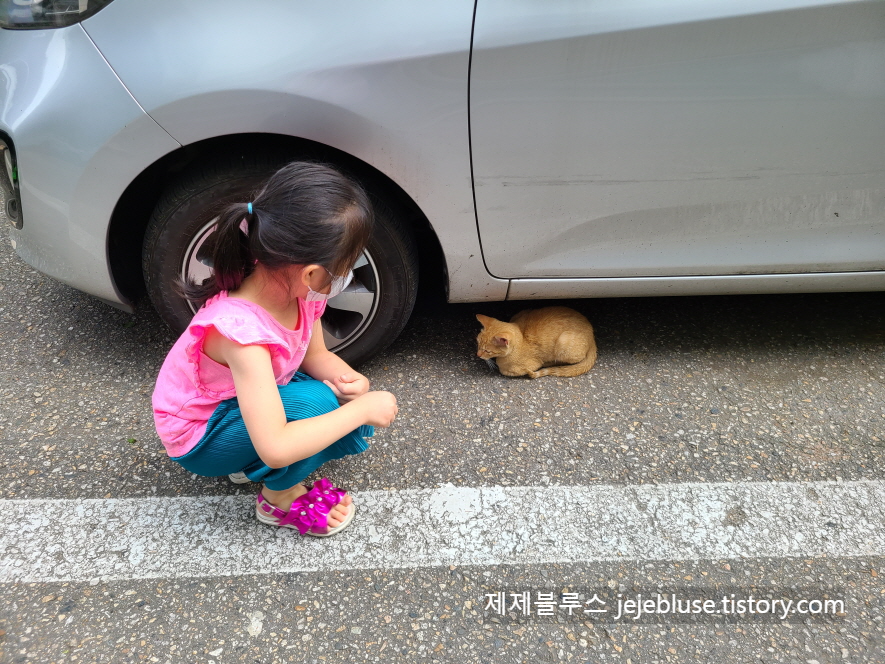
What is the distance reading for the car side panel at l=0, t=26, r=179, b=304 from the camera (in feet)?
5.62

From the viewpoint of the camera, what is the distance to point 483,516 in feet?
5.95

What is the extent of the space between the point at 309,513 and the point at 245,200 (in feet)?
3.02

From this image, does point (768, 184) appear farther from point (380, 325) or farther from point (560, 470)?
point (380, 325)

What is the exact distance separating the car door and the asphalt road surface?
1.58ft

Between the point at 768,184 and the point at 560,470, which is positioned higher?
the point at 768,184

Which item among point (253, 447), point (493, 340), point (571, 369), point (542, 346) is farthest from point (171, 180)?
point (571, 369)

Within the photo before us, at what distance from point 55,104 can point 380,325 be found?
1119 mm

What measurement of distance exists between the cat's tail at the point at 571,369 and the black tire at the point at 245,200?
1.81ft

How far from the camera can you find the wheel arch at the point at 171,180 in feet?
6.17

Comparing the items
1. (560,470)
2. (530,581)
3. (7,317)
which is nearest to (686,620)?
(530,581)

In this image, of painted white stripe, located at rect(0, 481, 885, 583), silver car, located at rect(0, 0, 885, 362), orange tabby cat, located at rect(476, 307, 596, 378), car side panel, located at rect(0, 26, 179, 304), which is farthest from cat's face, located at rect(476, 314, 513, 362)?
car side panel, located at rect(0, 26, 179, 304)

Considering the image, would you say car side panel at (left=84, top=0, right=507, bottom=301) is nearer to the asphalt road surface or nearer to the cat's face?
the cat's face

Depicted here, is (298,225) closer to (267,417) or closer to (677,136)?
(267,417)

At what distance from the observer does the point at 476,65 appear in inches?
67.1
